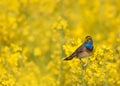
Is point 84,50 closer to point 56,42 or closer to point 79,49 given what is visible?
point 79,49

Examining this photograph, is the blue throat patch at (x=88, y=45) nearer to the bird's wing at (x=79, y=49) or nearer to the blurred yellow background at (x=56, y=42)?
the bird's wing at (x=79, y=49)

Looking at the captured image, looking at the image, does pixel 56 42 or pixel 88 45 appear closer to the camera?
pixel 88 45

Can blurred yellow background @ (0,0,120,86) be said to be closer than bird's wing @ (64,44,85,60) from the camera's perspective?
No

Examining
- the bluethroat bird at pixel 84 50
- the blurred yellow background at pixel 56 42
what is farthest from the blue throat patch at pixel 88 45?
the blurred yellow background at pixel 56 42

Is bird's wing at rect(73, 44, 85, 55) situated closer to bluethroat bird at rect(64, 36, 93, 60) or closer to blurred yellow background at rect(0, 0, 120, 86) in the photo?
bluethroat bird at rect(64, 36, 93, 60)

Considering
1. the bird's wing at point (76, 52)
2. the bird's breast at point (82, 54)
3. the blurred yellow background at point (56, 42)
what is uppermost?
the blurred yellow background at point (56, 42)

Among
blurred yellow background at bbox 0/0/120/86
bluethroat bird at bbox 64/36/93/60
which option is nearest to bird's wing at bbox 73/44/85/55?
bluethroat bird at bbox 64/36/93/60

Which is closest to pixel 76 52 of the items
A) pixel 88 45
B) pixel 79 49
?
pixel 79 49
